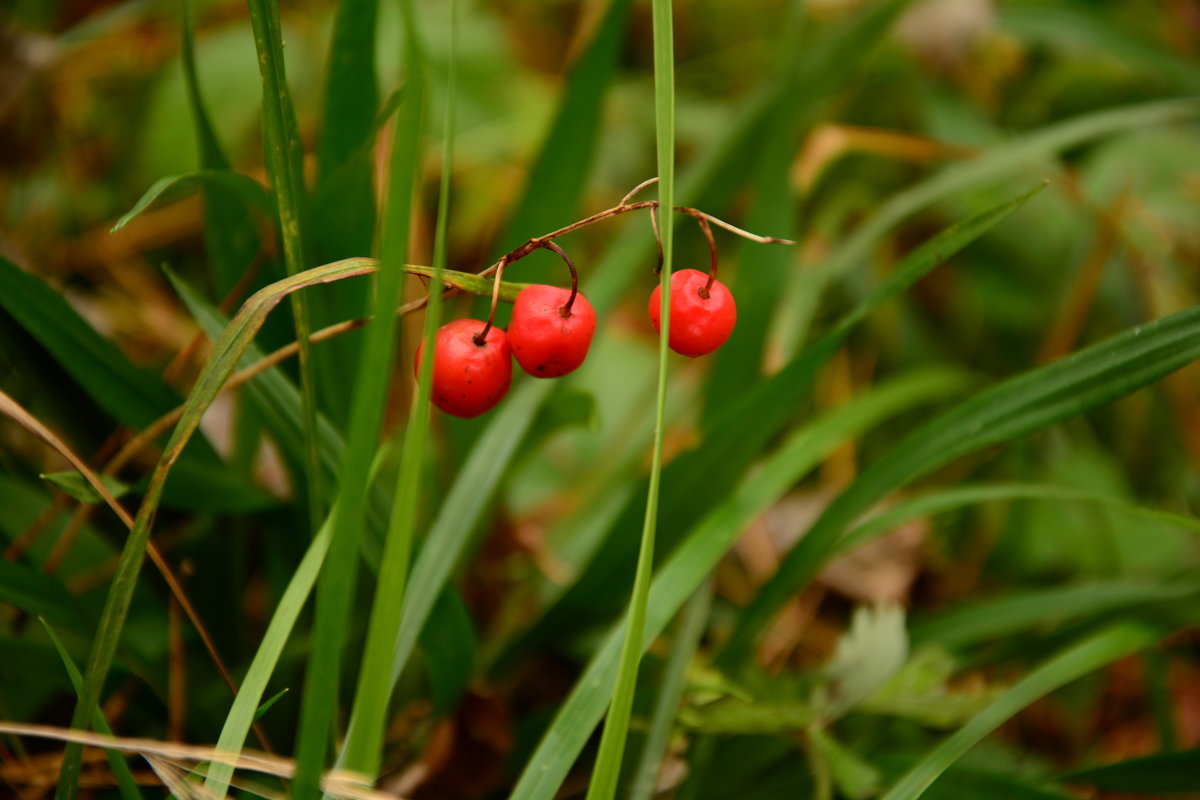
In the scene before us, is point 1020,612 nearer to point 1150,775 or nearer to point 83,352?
point 1150,775

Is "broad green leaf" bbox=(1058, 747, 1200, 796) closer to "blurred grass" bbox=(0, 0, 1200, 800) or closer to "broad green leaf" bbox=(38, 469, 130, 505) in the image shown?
"blurred grass" bbox=(0, 0, 1200, 800)

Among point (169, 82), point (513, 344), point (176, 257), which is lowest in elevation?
point (513, 344)

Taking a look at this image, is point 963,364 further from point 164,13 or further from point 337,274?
point 164,13

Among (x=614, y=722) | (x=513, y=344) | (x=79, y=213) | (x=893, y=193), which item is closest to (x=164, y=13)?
(x=79, y=213)

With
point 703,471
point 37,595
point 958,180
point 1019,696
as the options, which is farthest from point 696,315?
point 958,180

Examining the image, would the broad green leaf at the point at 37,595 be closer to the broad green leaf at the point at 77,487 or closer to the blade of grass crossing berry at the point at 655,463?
the broad green leaf at the point at 77,487

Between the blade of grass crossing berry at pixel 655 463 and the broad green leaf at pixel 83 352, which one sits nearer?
the blade of grass crossing berry at pixel 655 463

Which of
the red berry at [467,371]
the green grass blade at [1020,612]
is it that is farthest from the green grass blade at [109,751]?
the green grass blade at [1020,612]

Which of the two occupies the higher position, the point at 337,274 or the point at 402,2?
the point at 402,2
